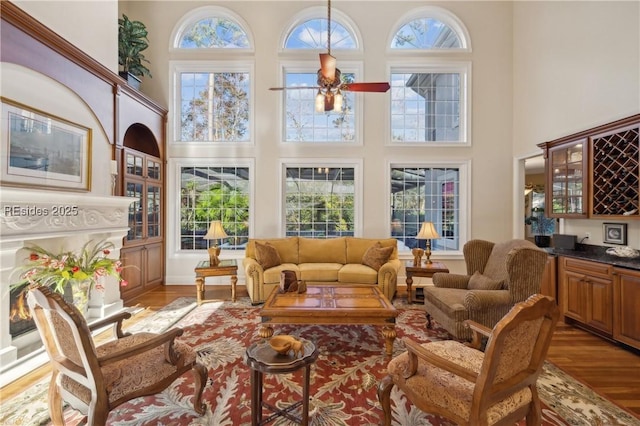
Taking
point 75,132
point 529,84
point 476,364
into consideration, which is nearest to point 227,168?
point 75,132

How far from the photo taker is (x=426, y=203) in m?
5.61

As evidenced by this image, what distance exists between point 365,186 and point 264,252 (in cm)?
227

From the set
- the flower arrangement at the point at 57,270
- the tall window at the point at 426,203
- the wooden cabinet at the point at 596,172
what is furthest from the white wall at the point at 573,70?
the flower arrangement at the point at 57,270

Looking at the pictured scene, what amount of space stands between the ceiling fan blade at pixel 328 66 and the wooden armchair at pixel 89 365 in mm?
2732

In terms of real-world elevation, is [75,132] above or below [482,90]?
below

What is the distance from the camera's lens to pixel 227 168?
5527mm

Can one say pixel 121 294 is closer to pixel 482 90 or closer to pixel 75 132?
pixel 75 132

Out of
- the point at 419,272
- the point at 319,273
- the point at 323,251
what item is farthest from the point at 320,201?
the point at 419,272

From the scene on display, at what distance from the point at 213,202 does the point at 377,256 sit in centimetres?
325

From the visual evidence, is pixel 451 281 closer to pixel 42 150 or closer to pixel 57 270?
pixel 57 270

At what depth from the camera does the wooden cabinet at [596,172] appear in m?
3.21

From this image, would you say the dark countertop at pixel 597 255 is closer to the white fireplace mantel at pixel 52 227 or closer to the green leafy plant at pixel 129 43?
the white fireplace mantel at pixel 52 227

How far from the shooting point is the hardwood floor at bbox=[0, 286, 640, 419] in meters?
2.29

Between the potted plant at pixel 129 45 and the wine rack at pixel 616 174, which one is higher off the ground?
the potted plant at pixel 129 45
